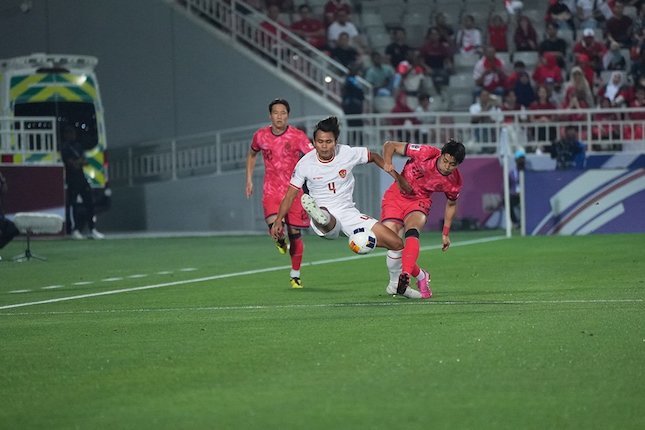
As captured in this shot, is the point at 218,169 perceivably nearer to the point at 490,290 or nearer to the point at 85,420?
the point at 490,290

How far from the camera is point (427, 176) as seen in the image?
14797 millimetres

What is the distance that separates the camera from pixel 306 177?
589 inches

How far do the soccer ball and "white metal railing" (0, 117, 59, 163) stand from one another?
54.5ft

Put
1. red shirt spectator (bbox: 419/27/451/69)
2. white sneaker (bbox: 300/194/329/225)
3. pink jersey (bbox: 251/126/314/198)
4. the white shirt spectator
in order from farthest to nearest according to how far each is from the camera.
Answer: the white shirt spectator
red shirt spectator (bbox: 419/27/451/69)
pink jersey (bbox: 251/126/314/198)
white sneaker (bbox: 300/194/329/225)

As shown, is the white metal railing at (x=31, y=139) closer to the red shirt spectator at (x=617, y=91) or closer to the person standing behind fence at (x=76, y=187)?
the person standing behind fence at (x=76, y=187)

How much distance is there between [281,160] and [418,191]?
2.55 metres

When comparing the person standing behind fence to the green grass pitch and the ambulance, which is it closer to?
the ambulance

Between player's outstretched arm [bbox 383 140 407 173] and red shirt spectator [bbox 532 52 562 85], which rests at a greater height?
red shirt spectator [bbox 532 52 562 85]

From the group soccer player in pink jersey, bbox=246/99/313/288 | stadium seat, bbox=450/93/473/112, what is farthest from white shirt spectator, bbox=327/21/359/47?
soccer player in pink jersey, bbox=246/99/313/288

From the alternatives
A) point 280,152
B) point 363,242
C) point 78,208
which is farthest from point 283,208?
point 78,208

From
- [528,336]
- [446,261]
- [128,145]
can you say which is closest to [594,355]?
[528,336]

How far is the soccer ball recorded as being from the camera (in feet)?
46.0

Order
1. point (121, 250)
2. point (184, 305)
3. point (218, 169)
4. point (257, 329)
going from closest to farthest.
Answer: point (257, 329)
point (184, 305)
point (121, 250)
point (218, 169)

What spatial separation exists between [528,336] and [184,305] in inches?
180
